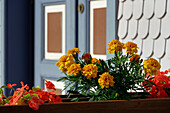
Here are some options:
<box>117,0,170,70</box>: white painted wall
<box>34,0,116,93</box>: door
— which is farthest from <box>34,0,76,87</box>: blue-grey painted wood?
<box>117,0,170,70</box>: white painted wall

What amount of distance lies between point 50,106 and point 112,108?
8.4 inches

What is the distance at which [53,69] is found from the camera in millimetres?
3064

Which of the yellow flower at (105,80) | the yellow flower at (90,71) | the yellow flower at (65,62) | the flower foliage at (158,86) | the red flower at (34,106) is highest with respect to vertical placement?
the yellow flower at (65,62)

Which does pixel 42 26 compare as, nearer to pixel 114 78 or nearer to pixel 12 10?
pixel 12 10

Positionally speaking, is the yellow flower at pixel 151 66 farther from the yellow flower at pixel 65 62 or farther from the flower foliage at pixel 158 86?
the yellow flower at pixel 65 62

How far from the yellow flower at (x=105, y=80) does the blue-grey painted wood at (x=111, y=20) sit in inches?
46.8

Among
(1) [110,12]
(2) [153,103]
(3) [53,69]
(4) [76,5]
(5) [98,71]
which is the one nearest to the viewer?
(2) [153,103]

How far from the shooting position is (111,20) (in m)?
2.42

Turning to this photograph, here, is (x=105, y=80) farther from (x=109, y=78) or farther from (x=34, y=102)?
(x=34, y=102)

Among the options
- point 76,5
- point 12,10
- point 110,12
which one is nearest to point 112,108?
point 110,12

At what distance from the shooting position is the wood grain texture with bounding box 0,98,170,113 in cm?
103

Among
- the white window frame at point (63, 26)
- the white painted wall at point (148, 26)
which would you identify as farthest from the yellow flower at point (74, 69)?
the white window frame at point (63, 26)

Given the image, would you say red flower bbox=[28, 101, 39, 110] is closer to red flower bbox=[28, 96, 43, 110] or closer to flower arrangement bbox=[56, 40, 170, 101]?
red flower bbox=[28, 96, 43, 110]

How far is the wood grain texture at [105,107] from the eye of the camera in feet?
3.38
